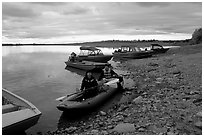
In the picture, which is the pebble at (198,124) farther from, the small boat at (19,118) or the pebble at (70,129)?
the small boat at (19,118)

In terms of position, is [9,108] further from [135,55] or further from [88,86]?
[135,55]

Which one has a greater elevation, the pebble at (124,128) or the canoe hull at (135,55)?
the canoe hull at (135,55)

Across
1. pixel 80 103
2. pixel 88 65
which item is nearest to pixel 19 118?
pixel 80 103

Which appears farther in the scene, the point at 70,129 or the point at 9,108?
the point at 9,108

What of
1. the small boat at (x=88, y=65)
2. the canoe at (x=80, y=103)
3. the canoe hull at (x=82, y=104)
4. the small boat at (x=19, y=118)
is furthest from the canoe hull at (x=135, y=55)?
the small boat at (x=19, y=118)

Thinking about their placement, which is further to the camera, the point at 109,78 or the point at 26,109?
the point at 109,78

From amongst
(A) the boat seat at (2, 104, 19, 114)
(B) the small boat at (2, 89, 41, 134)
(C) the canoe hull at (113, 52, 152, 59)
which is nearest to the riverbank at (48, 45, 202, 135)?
(B) the small boat at (2, 89, 41, 134)

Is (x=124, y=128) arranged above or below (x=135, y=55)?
below

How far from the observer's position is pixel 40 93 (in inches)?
699

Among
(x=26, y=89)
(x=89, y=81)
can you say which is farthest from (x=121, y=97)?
(x=26, y=89)

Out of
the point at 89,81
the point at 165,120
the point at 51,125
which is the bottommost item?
the point at 51,125

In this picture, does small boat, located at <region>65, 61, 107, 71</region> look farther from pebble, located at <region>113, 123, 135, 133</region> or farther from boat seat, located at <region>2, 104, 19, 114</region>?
pebble, located at <region>113, 123, 135, 133</region>

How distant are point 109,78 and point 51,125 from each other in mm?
8002

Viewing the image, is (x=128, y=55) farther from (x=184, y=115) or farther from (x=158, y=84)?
(x=184, y=115)
